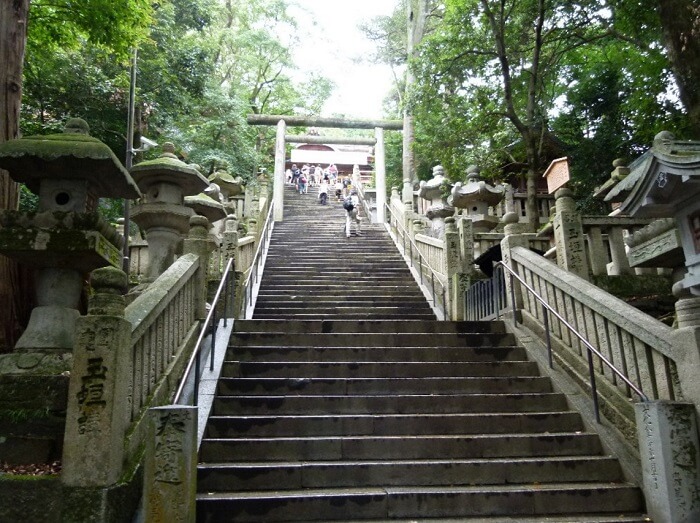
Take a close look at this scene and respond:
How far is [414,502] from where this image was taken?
13.3 ft

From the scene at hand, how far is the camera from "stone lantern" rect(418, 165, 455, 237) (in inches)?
626

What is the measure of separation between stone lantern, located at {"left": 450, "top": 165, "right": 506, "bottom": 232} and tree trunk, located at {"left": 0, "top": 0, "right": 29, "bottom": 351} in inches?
399

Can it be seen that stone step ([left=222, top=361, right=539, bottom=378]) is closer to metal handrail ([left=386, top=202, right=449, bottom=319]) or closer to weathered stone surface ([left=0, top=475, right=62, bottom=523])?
weathered stone surface ([left=0, top=475, right=62, bottom=523])

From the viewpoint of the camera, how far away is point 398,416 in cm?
515

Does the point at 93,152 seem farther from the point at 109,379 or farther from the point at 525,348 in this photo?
the point at 525,348

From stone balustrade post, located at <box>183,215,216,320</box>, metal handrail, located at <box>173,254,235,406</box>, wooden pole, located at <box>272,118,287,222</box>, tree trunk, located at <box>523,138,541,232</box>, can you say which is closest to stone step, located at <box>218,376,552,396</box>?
metal handrail, located at <box>173,254,235,406</box>

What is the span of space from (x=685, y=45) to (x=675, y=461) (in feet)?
22.4

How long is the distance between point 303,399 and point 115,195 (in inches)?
123

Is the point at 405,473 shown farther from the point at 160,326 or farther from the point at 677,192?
the point at 677,192

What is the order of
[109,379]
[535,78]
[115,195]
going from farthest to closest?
[535,78], [115,195], [109,379]

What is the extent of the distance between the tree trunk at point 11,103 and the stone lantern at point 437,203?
11.5 meters

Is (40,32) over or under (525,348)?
over

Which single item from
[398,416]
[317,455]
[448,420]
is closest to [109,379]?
[317,455]

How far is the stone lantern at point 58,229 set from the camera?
4.70 metres
